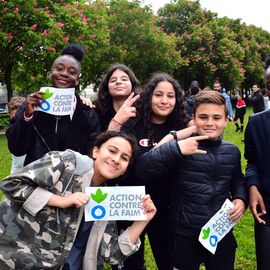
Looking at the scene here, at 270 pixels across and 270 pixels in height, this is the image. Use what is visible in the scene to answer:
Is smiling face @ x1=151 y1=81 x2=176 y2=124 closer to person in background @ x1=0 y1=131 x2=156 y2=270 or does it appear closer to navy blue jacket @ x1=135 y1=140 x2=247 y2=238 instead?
navy blue jacket @ x1=135 y1=140 x2=247 y2=238

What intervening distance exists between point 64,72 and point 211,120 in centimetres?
137

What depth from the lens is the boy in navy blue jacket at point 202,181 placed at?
2.60 meters

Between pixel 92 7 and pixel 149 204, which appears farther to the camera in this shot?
pixel 92 7

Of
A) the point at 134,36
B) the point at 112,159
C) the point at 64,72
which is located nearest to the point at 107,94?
the point at 64,72

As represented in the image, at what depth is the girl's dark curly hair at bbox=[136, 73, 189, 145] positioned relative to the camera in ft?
10.2

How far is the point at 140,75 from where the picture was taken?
23984 mm

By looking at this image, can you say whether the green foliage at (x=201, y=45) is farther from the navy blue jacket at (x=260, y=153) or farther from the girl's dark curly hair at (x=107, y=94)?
the navy blue jacket at (x=260, y=153)

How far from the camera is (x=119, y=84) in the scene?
3.46m

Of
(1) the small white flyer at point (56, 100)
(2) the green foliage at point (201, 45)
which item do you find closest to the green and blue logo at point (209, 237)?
(1) the small white flyer at point (56, 100)

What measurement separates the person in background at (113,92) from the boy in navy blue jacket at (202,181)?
0.93 meters

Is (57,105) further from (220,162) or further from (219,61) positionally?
(219,61)

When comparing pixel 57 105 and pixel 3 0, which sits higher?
pixel 3 0

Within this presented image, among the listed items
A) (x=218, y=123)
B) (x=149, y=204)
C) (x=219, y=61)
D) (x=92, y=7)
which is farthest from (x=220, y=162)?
(x=219, y=61)

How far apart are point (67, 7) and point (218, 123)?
49.0 feet
